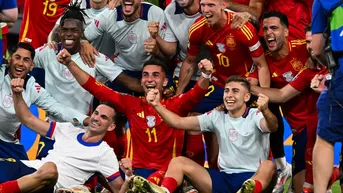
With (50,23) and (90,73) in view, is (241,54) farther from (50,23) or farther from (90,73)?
(50,23)

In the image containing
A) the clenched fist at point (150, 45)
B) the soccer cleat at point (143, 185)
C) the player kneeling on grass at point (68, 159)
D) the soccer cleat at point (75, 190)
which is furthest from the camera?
the clenched fist at point (150, 45)

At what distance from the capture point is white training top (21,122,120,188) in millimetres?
9352

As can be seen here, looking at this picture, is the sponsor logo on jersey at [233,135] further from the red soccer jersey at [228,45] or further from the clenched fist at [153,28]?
the clenched fist at [153,28]

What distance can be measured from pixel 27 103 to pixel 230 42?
2.06 metres

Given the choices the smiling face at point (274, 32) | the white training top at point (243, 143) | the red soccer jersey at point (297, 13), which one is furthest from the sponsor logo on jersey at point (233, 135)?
the red soccer jersey at point (297, 13)

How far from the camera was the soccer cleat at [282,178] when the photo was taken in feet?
32.8

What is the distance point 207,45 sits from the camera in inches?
392

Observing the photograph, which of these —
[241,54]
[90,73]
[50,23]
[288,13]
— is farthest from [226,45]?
[50,23]

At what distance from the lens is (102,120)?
9594 mm

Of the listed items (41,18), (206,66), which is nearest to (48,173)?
(206,66)

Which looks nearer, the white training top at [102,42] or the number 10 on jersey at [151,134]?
the number 10 on jersey at [151,134]

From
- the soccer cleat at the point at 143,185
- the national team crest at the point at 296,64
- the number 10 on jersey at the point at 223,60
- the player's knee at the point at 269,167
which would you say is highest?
the national team crest at the point at 296,64

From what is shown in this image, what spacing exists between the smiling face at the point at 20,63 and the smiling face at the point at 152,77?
1.13 m

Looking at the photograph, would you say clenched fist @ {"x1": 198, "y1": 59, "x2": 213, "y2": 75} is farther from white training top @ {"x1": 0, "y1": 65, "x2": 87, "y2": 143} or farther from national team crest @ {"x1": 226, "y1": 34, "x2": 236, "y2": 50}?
white training top @ {"x1": 0, "y1": 65, "x2": 87, "y2": 143}
